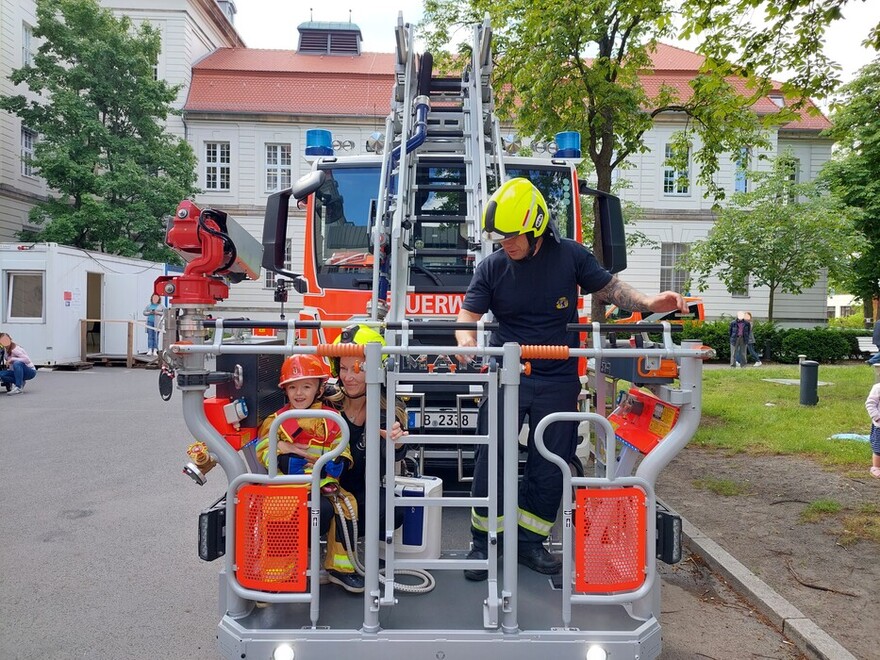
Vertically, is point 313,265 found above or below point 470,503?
above

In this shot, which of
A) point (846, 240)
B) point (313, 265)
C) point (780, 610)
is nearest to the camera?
point (780, 610)

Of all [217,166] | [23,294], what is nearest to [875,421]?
[23,294]

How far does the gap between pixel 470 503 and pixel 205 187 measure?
34.7 metres

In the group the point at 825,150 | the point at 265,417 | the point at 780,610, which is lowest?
the point at 780,610

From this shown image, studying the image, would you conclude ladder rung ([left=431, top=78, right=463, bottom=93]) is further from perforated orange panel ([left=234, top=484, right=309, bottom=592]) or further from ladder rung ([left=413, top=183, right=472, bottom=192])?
perforated orange panel ([left=234, top=484, right=309, bottom=592])

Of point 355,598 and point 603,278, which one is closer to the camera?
point 355,598

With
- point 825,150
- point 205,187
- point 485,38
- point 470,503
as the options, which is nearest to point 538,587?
point 470,503

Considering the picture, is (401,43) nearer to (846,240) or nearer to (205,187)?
(846,240)

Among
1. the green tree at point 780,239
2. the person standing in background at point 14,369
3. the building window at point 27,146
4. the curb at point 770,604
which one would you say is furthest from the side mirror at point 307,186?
the building window at point 27,146

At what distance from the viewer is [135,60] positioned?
84.9 ft

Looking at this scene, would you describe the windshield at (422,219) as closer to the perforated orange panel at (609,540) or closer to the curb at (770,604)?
the curb at (770,604)

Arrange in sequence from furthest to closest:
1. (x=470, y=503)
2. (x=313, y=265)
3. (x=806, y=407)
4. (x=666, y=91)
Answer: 1. (x=806, y=407)
2. (x=666, y=91)
3. (x=313, y=265)
4. (x=470, y=503)

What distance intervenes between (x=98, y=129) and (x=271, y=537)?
26.7m

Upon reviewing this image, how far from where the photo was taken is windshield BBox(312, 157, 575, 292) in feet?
20.2
